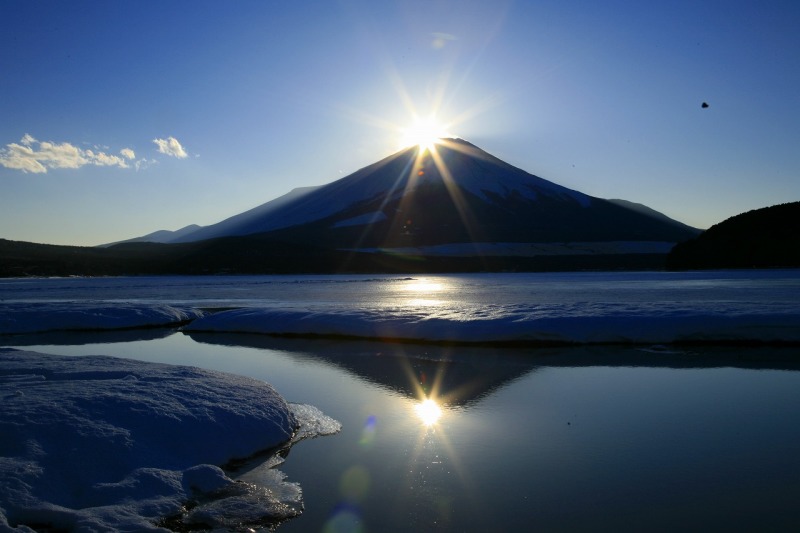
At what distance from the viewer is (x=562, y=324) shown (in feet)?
55.7

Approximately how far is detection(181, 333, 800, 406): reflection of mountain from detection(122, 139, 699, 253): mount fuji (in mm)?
89231

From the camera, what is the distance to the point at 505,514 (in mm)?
5785

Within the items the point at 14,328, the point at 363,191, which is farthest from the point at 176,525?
the point at 363,191

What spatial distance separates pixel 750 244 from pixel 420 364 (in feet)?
203

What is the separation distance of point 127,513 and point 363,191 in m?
153

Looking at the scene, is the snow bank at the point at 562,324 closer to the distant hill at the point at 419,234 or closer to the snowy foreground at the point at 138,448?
the snowy foreground at the point at 138,448

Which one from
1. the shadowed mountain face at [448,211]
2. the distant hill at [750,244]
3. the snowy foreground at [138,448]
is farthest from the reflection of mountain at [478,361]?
the shadowed mountain face at [448,211]

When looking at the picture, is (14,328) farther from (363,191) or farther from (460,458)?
(363,191)

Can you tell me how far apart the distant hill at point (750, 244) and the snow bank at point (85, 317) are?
56584 millimetres

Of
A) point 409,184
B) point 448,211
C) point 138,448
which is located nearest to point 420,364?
point 138,448

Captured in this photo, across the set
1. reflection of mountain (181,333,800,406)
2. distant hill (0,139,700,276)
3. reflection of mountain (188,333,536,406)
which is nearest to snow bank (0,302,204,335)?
reflection of mountain (188,333,536,406)

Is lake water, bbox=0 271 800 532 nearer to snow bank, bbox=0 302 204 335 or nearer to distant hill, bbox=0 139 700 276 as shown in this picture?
snow bank, bbox=0 302 204 335

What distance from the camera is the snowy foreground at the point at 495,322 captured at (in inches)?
633

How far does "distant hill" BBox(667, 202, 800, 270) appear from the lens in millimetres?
60062
